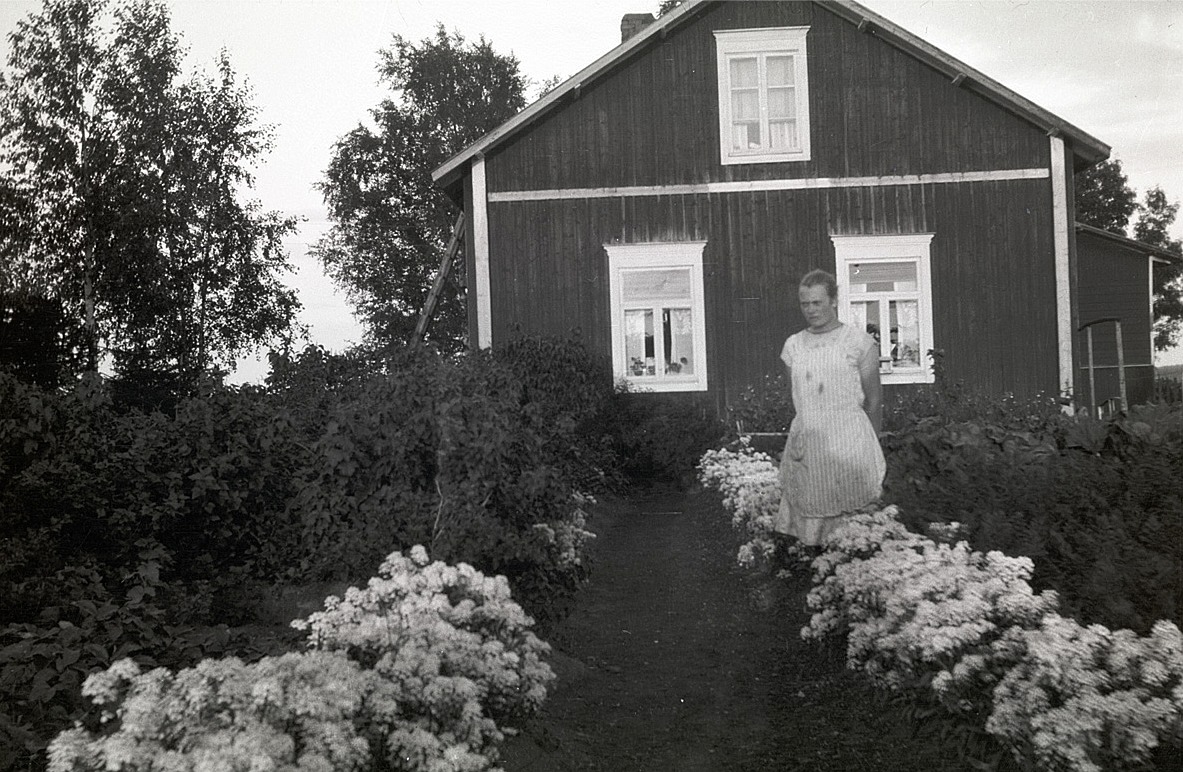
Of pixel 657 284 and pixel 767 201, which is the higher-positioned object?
pixel 767 201

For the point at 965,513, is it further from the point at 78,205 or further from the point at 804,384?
the point at 78,205

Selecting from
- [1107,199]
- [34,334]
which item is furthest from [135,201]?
[1107,199]

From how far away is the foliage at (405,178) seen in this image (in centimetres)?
3872

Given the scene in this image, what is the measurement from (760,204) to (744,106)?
1.58 m

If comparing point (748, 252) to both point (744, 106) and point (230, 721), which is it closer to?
point (744, 106)

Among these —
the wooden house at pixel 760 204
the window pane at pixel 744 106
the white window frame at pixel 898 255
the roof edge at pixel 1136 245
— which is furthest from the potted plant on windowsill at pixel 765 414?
the roof edge at pixel 1136 245

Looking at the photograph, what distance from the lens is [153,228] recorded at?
81.8 ft

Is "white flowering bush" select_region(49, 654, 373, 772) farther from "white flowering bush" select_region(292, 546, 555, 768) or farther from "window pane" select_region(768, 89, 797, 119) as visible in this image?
"window pane" select_region(768, 89, 797, 119)

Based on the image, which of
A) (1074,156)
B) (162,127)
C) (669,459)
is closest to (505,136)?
(669,459)

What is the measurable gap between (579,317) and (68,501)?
10.9 m

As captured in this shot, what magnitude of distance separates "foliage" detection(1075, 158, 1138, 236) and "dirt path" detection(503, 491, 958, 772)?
162ft

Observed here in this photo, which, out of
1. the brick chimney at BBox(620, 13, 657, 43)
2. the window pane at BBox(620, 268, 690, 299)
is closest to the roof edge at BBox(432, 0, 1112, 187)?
the window pane at BBox(620, 268, 690, 299)

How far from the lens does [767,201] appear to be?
1741 centimetres

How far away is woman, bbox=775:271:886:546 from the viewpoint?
6895 mm
